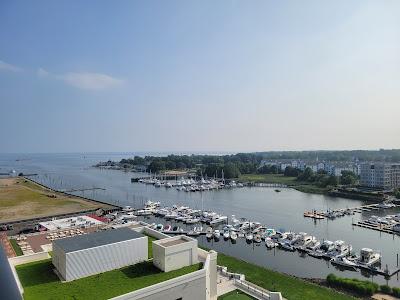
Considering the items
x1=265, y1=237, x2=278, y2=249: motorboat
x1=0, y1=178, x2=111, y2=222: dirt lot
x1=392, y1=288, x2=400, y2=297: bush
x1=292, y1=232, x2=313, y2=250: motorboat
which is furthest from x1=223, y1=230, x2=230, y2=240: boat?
x1=0, y1=178, x2=111, y2=222: dirt lot

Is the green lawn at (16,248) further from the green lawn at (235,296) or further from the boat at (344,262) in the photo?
the boat at (344,262)

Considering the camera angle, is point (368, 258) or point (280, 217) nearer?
point (368, 258)

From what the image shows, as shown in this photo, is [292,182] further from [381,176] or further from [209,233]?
[209,233]

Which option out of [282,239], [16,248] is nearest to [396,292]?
[282,239]

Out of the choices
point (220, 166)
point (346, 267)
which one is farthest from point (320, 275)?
point (220, 166)

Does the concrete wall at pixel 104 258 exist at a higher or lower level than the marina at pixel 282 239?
higher

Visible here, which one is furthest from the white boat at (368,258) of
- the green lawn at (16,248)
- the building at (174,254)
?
the green lawn at (16,248)

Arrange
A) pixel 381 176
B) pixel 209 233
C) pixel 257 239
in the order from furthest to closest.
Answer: pixel 381 176, pixel 209 233, pixel 257 239
